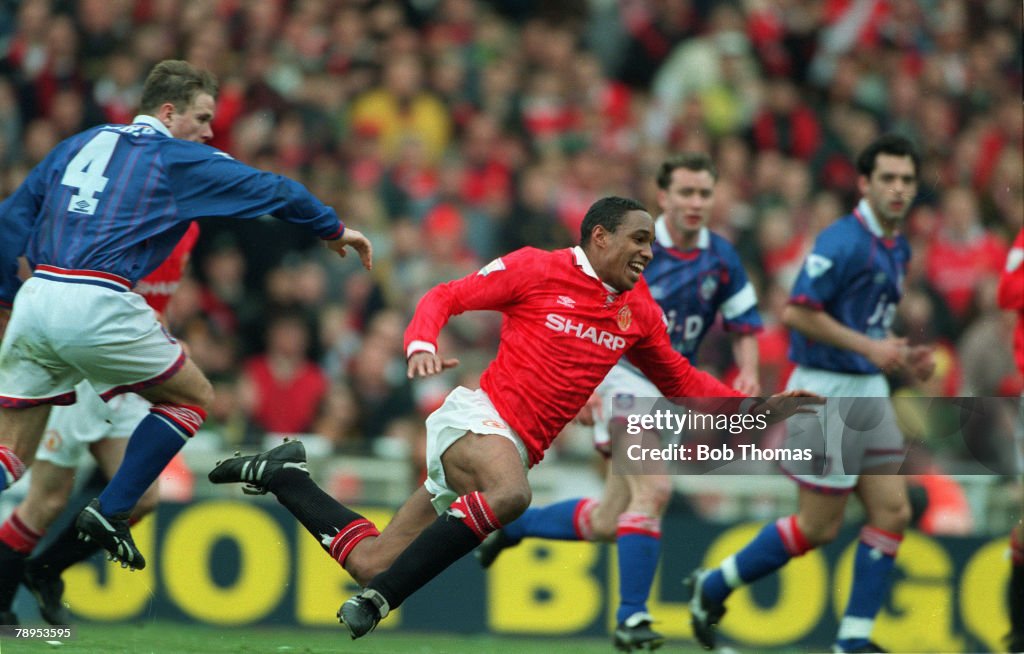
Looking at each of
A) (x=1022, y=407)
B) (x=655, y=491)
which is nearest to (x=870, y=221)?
(x=1022, y=407)

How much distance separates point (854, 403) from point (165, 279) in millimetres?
3662

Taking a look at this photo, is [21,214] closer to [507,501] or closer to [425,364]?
[425,364]

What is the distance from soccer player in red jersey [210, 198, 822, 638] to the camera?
6016 mm

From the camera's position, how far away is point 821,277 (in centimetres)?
773

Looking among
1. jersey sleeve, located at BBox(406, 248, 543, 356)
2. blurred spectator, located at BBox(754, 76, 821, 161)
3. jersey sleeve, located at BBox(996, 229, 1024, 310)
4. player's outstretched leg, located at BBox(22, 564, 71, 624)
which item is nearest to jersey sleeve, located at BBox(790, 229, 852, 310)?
jersey sleeve, located at BBox(996, 229, 1024, 310)

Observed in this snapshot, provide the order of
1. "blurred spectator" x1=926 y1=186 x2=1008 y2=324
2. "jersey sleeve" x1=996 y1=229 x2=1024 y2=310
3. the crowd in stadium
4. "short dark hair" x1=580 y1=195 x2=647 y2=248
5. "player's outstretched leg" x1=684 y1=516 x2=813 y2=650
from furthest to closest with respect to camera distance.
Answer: "blurred spectator" x1=926 y1=186 x2=1008 y2=324 < the crowd in stadium < "player's outstretched leg" x1=684 y1=516 x2=813 y2=650 < "jersey sleeve" x1=996 y1=229 x2=1024 y2=310 < "short dark hair" x1=580 y1=195 x2=647 y2=248

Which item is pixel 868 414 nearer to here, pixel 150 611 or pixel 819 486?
pixel 819 486

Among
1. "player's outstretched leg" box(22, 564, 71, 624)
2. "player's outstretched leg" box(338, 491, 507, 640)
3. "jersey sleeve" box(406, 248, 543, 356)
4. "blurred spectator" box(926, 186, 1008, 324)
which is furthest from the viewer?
"blurred spectator" box(926, 186, 1008, 324)

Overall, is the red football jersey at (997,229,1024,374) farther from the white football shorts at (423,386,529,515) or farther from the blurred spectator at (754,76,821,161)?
the blurred spectator at (754,76,821,161)

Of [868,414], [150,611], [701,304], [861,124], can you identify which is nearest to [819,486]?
[868,414]

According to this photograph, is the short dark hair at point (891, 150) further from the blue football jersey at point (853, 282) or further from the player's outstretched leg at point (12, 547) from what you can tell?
the player's outstretched leg at point (12, 547)

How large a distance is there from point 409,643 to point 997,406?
3817 mm

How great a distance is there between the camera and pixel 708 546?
32.4ft

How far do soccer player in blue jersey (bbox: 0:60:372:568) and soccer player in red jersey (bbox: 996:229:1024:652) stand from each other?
347 centimetres
